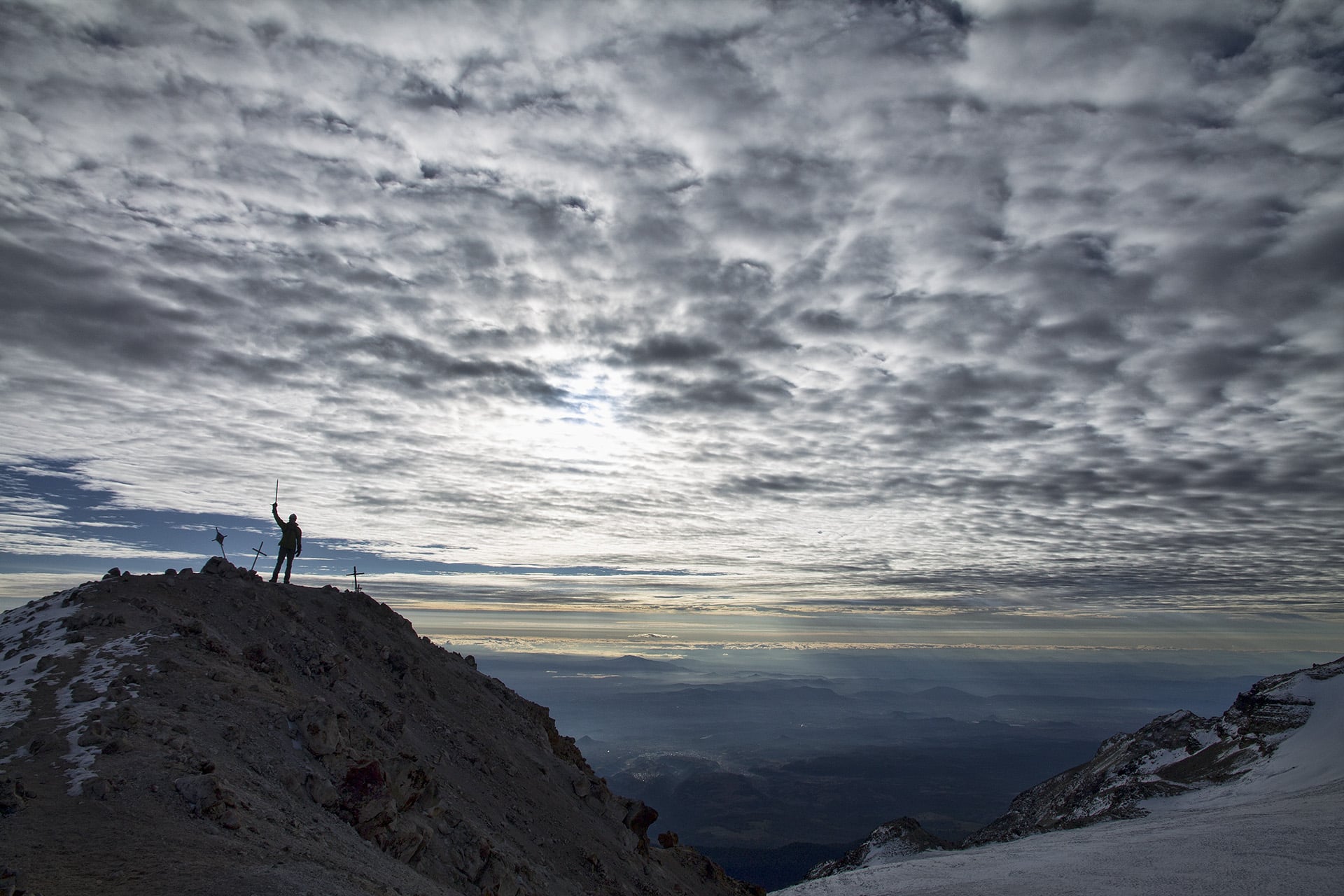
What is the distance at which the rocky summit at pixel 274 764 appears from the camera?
11.5 metres

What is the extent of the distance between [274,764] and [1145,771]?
92246 millimetres

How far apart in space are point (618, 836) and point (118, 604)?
2077 cm

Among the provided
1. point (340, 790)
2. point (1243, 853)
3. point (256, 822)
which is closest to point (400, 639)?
point (340, 790)

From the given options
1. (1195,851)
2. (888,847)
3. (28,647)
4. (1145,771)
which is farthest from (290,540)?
(1145,771)

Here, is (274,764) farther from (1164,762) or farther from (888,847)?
(1164,762)

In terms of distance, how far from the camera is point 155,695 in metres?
16.4

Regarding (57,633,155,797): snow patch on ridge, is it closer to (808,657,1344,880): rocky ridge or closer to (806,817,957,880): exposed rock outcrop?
(806,817,957,880): exposed rock outcrop

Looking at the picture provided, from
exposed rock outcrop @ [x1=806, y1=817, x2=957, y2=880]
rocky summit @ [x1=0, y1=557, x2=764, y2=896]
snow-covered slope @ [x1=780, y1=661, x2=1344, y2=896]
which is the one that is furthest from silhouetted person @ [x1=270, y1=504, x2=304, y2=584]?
exposed rock outcrop @ [x1=806, y1=817, x2=957, y2=880]

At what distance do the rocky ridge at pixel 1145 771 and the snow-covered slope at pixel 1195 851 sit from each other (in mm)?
2871

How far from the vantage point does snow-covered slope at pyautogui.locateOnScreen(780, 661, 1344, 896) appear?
32.0 meters

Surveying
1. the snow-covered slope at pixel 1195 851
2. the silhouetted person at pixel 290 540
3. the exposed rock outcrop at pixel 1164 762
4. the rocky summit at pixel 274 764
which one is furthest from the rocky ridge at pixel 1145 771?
the silhouetted person at pixel 290 540

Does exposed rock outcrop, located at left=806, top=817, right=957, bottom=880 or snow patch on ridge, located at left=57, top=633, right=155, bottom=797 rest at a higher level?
snow patch on ridge, located at left=57, top=633, right=155, bottom=797

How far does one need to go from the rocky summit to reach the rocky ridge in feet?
156

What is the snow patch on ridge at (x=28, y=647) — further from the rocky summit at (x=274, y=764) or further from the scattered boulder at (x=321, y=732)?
the scattered boulder at (x=321, y=732)
